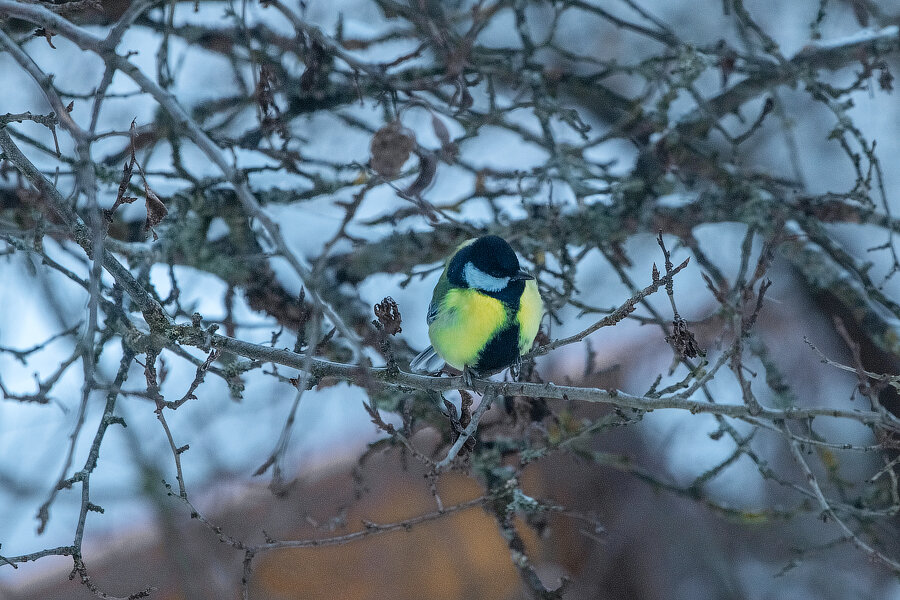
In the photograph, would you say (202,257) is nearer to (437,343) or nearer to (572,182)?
(437,343)

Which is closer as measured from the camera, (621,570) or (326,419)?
(326,419)

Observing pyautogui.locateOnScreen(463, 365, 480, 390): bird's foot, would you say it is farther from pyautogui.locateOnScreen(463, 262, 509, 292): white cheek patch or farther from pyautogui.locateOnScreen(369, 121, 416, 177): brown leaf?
pyautogui.locateOnScreen(369, 121, 416, 177): brown leaf

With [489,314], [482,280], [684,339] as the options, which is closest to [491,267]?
[482,280]

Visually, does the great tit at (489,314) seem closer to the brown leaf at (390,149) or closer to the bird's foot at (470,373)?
the bird's foot at (470,373)

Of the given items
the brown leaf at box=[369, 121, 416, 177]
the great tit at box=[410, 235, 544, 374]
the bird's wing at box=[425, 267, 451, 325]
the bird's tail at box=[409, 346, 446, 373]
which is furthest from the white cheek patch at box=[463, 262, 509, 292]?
the brown leaf at box=[369, 121, 416, 177]

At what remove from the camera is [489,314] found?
2.77 metres

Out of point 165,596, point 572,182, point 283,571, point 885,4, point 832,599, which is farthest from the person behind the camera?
point 885,4

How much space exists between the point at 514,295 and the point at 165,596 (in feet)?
9.67

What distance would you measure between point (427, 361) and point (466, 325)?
50cm

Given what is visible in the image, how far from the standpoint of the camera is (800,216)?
10.8 feet

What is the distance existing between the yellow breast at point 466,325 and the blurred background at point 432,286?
0.64ft

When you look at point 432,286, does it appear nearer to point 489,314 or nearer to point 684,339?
point 489,314

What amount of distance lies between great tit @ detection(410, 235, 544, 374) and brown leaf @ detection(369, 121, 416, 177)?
754mm

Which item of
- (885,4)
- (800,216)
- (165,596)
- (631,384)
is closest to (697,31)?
(885,4)
